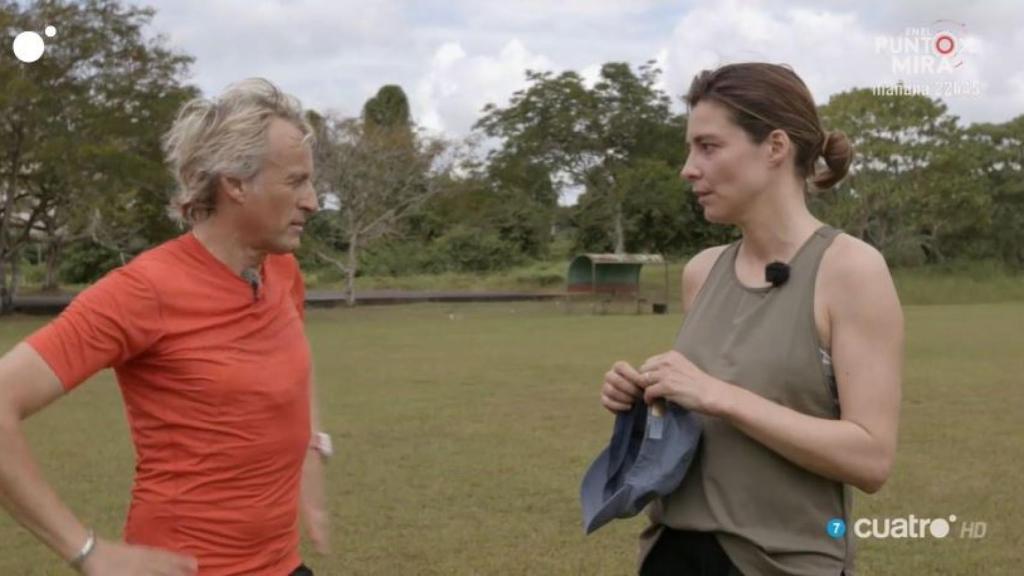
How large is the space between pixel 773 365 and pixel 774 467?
0.21 m

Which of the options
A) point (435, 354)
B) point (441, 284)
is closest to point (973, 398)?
point (435, 354)

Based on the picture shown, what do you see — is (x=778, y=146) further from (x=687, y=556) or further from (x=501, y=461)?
(x=501, y=461)

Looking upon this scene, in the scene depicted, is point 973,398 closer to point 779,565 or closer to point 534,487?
point 534,487

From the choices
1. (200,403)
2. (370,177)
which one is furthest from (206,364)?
(370,177)

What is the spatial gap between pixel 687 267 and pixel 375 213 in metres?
41.8

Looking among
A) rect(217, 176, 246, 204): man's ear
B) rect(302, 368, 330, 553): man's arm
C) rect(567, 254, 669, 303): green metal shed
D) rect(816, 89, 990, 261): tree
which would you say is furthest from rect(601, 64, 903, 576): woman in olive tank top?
rect(816, 89, 990, 261): tree

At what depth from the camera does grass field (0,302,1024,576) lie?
722 cm

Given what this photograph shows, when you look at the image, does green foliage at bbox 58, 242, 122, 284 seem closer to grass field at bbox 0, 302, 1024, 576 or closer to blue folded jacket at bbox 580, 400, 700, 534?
grass field at bbox 0, 302, 1024, 576

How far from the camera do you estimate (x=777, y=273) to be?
2.54 meters

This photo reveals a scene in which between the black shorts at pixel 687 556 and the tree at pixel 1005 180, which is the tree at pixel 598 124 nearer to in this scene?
the tree at pixel 1005 180

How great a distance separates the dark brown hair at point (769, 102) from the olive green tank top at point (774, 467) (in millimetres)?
200

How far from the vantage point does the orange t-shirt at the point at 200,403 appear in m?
2.59

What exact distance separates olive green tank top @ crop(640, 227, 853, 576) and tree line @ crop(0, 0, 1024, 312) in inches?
962

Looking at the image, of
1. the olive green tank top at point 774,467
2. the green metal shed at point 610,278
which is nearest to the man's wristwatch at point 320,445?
the olive green tank top at point 774,467
